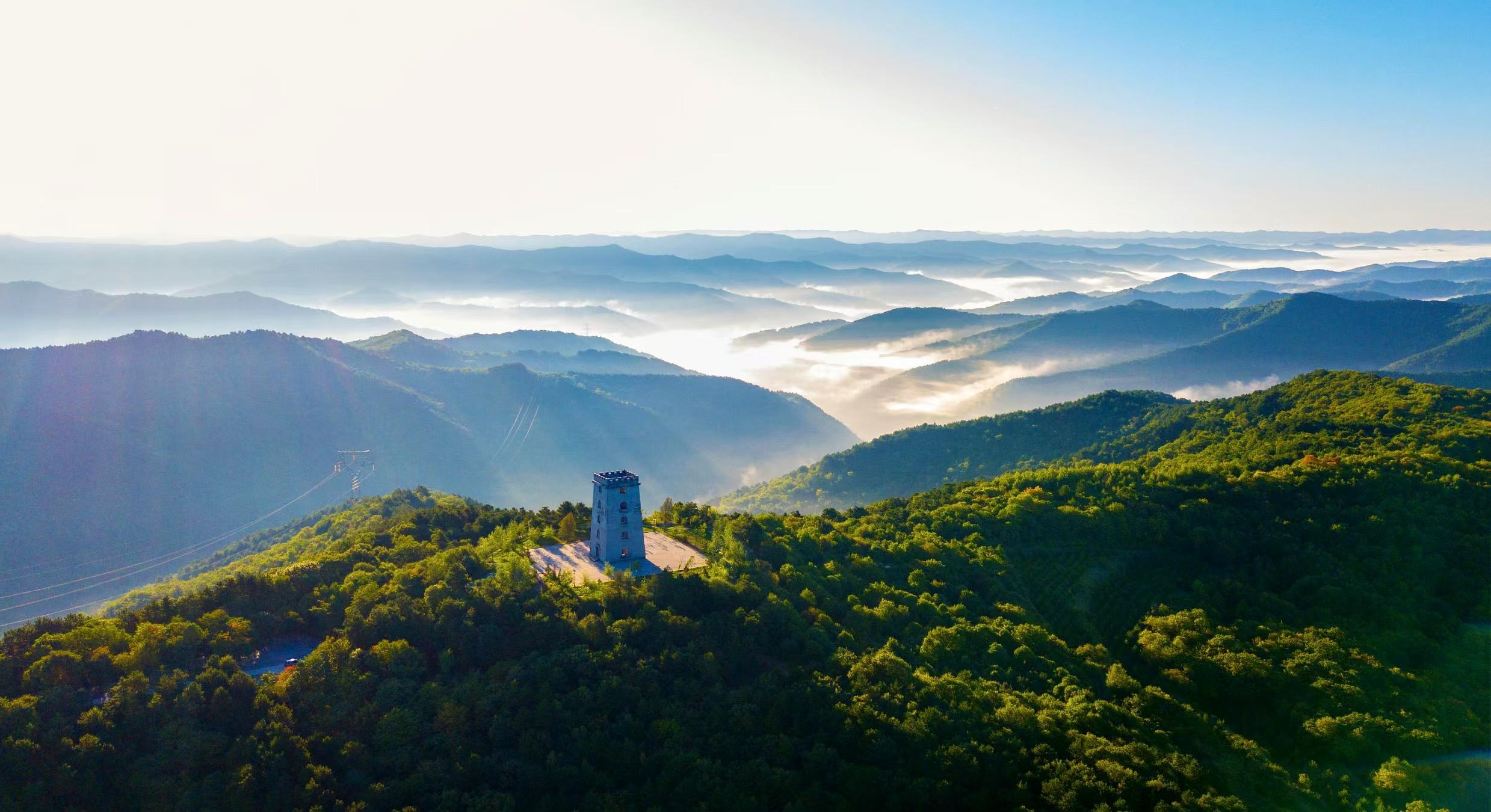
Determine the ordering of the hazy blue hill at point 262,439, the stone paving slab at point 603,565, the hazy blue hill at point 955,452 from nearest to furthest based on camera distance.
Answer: the stone paving slab at point 603,565, the hazy blue hill at point 955,452, the hazy blue hill at point 262,439

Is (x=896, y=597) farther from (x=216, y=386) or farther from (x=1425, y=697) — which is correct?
(x=216, y=386)

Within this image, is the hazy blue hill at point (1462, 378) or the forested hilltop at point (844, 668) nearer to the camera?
the forested hilltop at point (844, 668)

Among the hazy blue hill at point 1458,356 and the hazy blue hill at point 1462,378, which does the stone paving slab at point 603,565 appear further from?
the hazy blue hill at point 1458,356

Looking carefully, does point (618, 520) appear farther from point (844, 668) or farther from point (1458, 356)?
point (1458, 356)

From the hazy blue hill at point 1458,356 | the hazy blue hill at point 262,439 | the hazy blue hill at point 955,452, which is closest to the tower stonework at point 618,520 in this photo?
the hazy blue hill at point 955,452

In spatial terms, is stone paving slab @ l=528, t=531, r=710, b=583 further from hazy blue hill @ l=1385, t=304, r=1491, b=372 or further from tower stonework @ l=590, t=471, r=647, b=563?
hazy blue hill @ l=1385, t=304, r=1491, b=372

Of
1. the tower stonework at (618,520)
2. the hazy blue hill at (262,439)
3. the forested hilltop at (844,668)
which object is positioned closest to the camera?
the forested hilltop at (844,668)

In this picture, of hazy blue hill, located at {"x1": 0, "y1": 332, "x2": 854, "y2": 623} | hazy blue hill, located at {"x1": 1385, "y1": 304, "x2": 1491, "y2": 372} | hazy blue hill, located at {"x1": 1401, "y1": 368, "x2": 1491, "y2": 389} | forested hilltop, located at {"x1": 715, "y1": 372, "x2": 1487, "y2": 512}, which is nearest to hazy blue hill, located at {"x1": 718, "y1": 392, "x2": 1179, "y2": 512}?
forested hilltop, located at {"x1": 715, "y1": 372, "x2": 1487, "y2": 512}

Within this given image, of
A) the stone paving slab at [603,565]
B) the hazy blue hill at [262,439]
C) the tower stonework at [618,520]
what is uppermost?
the tower stonework at [618,520]
